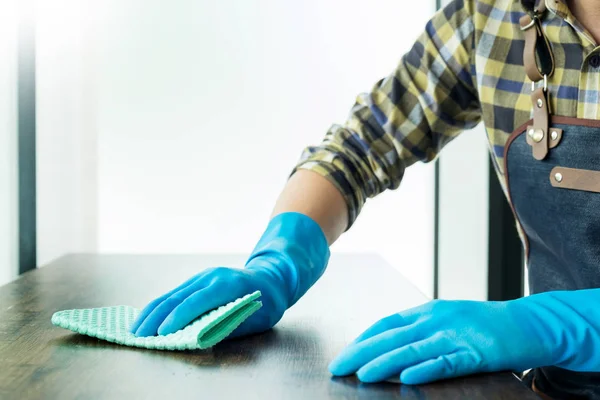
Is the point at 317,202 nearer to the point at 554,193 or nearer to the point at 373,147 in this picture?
the point at 373,147

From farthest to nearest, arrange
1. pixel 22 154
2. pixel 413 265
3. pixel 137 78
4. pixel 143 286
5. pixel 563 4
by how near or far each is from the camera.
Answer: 1. pixel 413 265
2. pixel 137 78
3. pixel 22 154
4. pixel 143 286
5. pixel 563 4

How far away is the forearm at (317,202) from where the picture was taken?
135 centimetres

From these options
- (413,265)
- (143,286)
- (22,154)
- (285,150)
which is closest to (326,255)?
(143,286)

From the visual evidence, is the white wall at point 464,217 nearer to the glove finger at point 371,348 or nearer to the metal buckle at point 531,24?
the metal buckle at point 531,24

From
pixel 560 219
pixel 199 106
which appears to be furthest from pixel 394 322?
pixel 199 106

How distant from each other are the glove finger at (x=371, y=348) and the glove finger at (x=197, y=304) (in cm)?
24

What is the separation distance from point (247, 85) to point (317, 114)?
29cm

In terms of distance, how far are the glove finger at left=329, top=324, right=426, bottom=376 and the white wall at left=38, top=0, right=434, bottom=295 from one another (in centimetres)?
189

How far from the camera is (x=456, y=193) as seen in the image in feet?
8.96

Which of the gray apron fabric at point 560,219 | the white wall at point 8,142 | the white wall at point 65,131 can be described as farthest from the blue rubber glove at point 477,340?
the white wall at point 65,131

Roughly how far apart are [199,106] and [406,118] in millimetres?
1380

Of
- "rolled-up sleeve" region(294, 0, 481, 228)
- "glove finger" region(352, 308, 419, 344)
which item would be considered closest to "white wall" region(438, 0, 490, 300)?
"rolled-up sleeve" region(294, 0, 481, 228)

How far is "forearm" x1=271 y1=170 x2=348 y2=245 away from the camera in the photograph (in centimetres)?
135

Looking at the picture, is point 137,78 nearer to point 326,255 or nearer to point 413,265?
point 413,265
